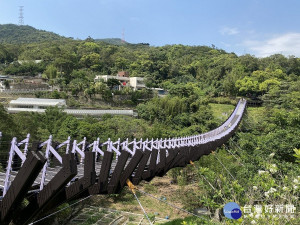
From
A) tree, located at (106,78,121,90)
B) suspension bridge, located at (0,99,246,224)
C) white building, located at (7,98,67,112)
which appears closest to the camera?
suspension bridge, located at (0,99,246,224)

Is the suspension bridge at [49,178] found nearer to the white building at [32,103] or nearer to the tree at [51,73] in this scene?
the white building at [32,103]

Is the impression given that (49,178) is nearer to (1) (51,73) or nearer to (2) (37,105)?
(2) (37,105)

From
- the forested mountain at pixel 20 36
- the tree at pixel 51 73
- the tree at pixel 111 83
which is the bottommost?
the tree at pixel 111 83

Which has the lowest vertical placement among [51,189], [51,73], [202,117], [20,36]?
[202,117]

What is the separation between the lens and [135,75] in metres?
40.8

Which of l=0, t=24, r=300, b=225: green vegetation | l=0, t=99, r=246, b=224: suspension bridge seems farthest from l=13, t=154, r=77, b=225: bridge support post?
l=0, t=24, r=300, b=225: green vegetation

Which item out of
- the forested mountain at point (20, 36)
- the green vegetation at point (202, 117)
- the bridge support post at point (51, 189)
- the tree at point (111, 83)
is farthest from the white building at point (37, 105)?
the forested mountain at point (20, 36)

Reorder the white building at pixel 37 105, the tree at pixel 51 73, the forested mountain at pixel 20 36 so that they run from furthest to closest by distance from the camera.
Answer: the forested mountain at pixel 20 36
the tree at pixel 51 73
the white building at pixel 37 105

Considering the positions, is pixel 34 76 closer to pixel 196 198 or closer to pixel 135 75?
pixel 135 75

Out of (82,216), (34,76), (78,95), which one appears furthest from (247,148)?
(34,76)

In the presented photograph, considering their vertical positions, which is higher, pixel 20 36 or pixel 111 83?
pixel 20 36

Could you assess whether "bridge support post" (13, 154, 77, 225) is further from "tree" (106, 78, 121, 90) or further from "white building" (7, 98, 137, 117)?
"tree" (106, 78, 121, 90)

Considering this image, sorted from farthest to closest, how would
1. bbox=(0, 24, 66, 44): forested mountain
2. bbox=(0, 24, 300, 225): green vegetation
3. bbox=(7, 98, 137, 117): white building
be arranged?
bbox=(0, 24, 66, 44): forested mountain
bbox=(7, 98, 137, 117): white building
bbox=(0, 24, 300, 225): green vegetation

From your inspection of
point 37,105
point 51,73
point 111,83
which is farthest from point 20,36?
point 37,105
